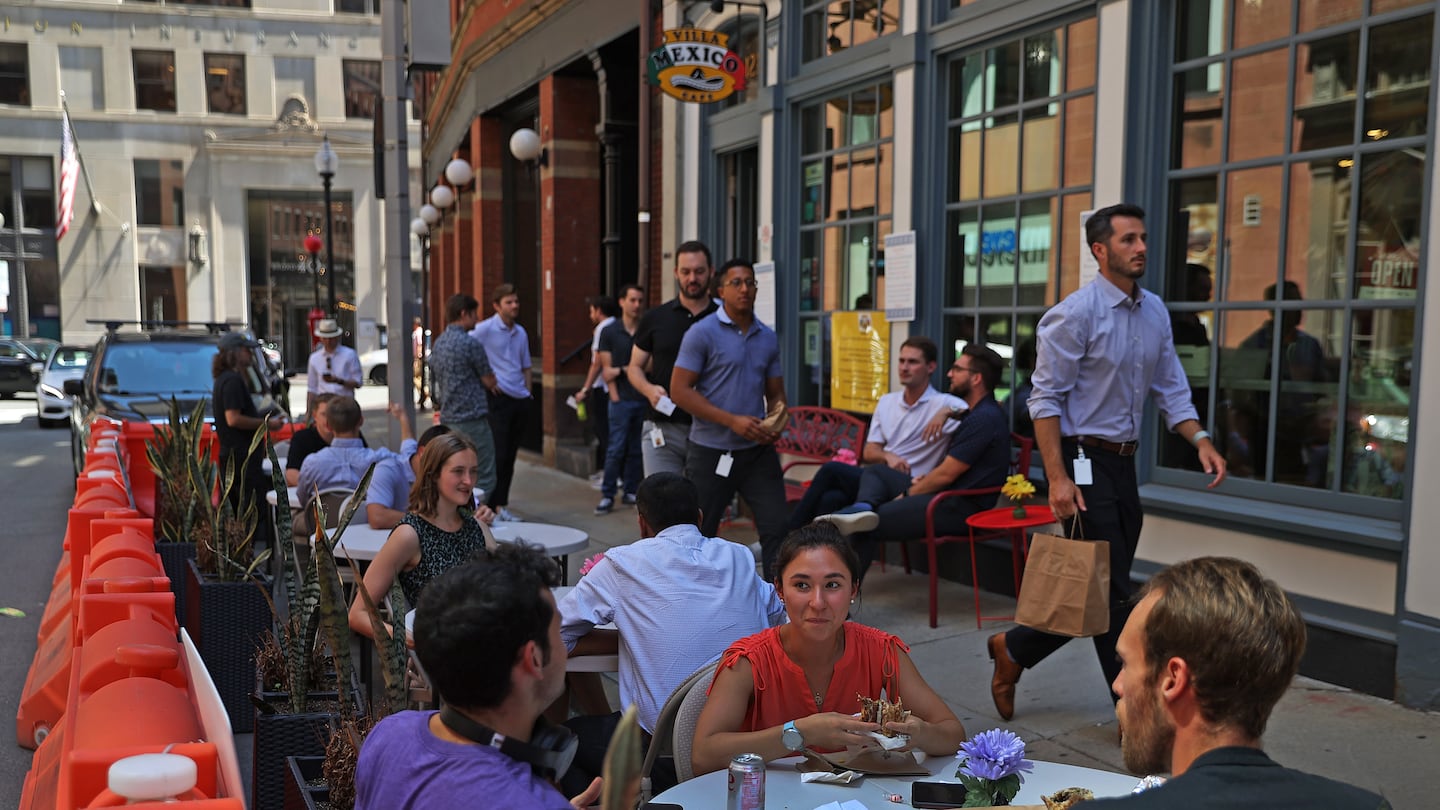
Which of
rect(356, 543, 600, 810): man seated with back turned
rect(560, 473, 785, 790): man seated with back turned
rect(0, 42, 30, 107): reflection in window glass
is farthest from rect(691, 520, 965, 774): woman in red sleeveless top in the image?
rect(0, 42, 30, 107): reflection in window glass

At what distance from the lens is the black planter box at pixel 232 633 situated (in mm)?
5484

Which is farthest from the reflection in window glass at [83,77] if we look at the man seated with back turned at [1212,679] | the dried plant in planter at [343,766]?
the man seated with back turned at [1212,679]

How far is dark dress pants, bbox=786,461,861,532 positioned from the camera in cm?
725

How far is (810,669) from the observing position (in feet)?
10.5

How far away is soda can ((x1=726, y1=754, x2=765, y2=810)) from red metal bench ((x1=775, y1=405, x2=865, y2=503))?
5.78 m

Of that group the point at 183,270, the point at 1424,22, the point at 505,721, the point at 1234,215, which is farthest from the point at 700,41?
the point at 183,270

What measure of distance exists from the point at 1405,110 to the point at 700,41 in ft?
17.1

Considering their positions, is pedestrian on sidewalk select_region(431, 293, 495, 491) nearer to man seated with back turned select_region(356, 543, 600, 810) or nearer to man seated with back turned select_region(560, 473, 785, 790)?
man seated with back turned select_region(560, 473, 785, 790)

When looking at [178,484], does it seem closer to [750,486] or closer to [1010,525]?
[750,486]

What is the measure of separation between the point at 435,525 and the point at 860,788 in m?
2.66

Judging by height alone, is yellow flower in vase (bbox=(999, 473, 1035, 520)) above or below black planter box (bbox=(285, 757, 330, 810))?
above

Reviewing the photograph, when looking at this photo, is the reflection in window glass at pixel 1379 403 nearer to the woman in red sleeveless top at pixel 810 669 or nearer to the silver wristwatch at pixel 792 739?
the woman in red sleeveless top at pixel 810 669

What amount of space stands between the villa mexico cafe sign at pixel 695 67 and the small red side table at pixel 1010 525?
4.11m

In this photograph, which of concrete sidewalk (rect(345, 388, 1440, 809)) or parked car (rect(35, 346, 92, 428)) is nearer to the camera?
concrete sidewalk (rect(345, 388, 1440, 809))
